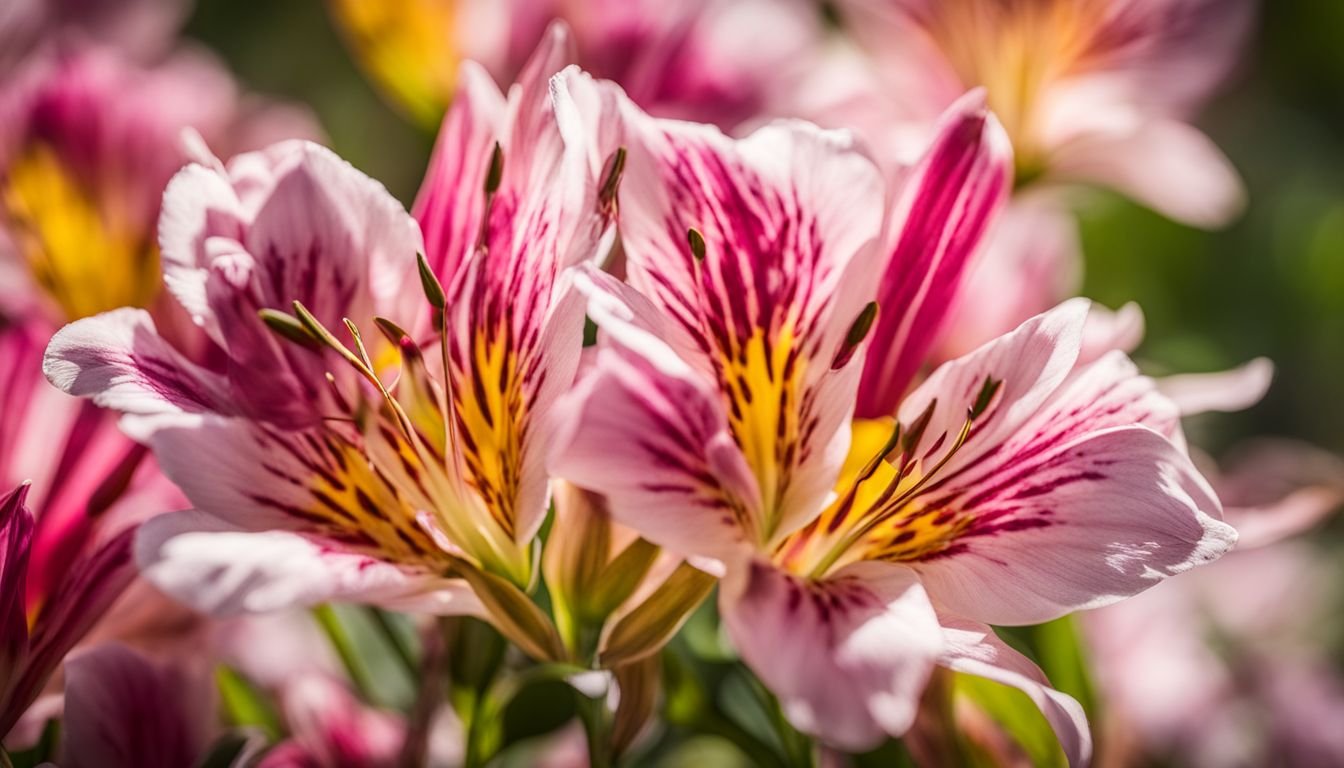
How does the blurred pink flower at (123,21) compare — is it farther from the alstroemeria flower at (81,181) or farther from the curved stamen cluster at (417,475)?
the curved stamen cluster at (417,475)

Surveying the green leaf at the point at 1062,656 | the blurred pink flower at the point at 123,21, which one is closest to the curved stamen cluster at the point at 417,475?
the green leaf at the point at 1062,656

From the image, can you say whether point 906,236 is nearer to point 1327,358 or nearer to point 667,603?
point 667,603

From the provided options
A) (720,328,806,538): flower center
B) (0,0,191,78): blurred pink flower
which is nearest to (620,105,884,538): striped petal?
(720,328,806,538): flower center

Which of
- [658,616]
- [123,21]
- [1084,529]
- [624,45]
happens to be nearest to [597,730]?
[658,616]

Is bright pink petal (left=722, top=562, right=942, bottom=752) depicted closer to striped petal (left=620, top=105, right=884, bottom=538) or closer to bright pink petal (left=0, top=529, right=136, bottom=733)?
striped petal (left=620, top=105, right=884, bottom=538)

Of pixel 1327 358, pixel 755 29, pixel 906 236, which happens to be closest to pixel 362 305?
pixel 906 236

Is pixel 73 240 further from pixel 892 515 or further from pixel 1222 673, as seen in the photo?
pixel 1222 673
